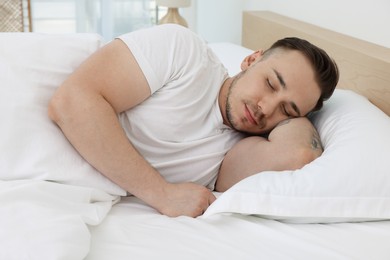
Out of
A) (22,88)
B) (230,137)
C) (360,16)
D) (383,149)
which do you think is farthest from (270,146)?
(360,16)

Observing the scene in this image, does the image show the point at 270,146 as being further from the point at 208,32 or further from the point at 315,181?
the point at 208,32

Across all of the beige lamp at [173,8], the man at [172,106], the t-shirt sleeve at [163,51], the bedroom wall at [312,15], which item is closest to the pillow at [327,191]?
the man at [172,106]

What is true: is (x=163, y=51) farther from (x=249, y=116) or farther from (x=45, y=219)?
(x=45, y=219)

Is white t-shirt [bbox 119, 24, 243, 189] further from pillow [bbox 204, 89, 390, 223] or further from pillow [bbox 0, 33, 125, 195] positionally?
pillow [bbox 204, 89, 390, 223]

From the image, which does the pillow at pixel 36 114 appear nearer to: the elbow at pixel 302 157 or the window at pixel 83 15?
the elbow at pixel 302 157

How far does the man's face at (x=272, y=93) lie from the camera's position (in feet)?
4.21

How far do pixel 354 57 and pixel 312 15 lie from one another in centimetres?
56

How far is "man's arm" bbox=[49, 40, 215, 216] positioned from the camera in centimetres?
112

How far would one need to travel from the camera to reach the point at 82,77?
115 centimetres

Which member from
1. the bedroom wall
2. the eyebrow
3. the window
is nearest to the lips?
the eyebrow

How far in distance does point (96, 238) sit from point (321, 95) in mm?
710

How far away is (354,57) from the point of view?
5.02 feet

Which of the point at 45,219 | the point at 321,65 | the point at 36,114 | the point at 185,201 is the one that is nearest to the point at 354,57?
the point at 321,65

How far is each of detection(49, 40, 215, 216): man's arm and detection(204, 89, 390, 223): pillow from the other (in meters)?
0.14
